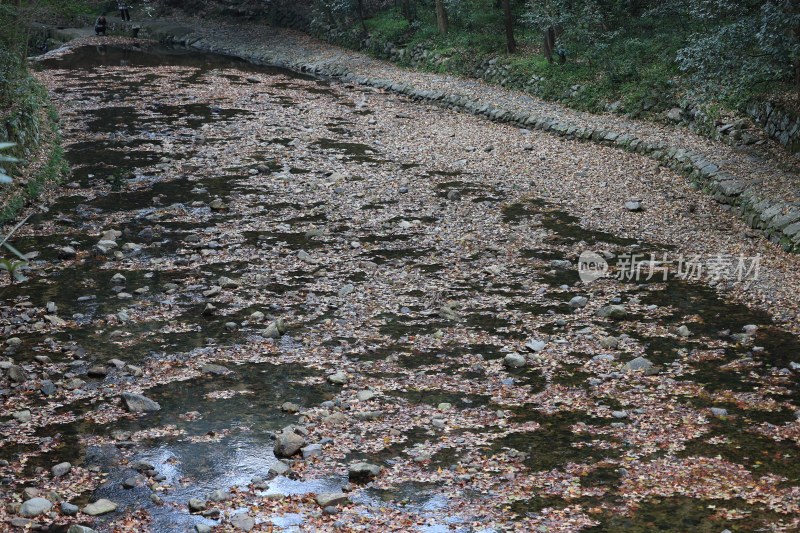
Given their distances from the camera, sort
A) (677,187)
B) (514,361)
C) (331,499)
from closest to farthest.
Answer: (331,499)
(514,361)
(677,187)

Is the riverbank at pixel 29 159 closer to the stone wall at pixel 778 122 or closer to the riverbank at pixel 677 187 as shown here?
the riverbank at pixel 677 187

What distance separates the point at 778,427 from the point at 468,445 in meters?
3.24

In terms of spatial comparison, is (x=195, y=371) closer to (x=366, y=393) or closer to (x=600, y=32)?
(x=366, y=393)

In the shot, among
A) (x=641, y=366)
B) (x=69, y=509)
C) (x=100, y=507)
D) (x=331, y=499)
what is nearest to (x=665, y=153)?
(x=641, y=366)

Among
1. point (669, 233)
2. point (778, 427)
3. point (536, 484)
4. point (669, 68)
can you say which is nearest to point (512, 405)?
point (536, 484)

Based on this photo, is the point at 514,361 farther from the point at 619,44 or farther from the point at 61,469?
the point at 619,44

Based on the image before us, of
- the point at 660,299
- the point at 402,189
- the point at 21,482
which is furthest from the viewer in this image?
the point at 402,189

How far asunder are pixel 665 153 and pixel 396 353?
38.5 feet

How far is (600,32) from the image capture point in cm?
2598

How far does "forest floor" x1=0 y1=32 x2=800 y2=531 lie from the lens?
23.6 ft

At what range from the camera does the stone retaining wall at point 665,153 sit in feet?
45.8

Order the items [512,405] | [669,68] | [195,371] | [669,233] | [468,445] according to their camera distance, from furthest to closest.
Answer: [669,68], [669,233], [195,371], [512,405], [468,445]

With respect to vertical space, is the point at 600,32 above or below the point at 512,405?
above

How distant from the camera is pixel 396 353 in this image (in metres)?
10.2
